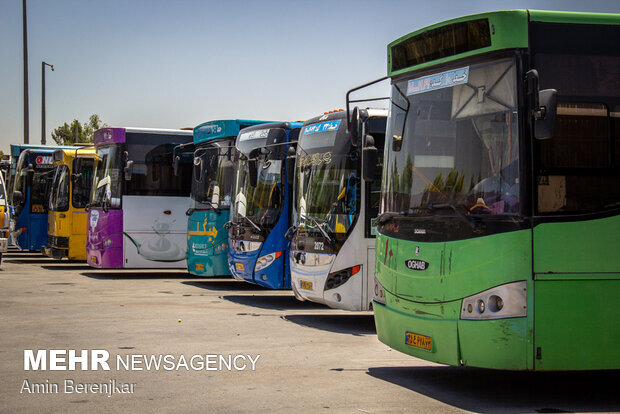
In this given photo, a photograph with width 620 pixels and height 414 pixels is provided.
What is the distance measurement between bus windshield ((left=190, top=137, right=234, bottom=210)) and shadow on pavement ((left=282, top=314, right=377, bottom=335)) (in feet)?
16.2

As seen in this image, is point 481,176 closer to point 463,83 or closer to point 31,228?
point 463,83

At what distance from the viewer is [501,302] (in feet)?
25.4

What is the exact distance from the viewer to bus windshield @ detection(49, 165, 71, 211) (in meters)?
24.9

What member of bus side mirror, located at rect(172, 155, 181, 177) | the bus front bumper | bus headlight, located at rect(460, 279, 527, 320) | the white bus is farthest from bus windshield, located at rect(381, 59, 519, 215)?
bus side mirror, located at rect(172, 155, 181, 177)

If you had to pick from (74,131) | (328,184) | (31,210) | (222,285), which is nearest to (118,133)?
(222,285)

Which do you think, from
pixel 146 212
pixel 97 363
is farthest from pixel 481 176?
pixel 146 212

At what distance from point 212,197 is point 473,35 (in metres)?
11.7

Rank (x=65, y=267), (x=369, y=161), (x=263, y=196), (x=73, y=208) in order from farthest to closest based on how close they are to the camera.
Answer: (x=65, y=267) → (x=73, y=208) → (x=263, y=196) → (x=369, y=161)

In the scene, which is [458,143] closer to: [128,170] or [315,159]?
[315,159]

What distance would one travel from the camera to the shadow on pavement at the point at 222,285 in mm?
19927

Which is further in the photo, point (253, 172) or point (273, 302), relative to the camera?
point (273, 302)

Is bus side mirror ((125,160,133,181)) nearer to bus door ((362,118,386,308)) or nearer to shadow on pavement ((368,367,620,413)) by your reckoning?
bus door ((362,118,386,308))

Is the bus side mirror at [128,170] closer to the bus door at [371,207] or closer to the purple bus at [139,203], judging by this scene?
the purple bus at [139,203]

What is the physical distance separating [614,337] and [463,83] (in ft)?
8.84
